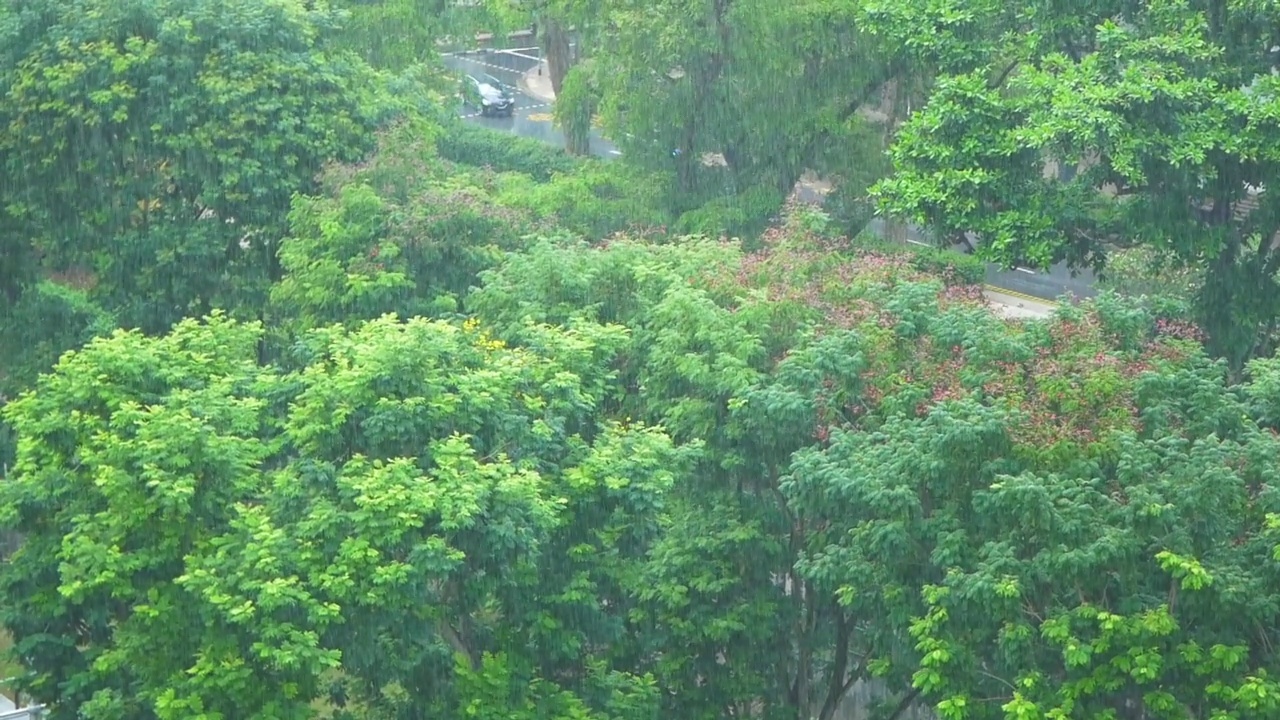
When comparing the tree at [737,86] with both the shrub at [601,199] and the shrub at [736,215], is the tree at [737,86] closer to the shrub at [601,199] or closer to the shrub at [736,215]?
the shrub at [736,215]

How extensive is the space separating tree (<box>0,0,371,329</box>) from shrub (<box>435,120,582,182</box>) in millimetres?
10113

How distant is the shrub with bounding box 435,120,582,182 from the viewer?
32.2 meters

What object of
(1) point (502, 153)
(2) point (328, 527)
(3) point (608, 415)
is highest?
(2) point (328, 527)

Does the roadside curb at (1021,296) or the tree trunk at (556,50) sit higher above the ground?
the tree trunk at (556,50)

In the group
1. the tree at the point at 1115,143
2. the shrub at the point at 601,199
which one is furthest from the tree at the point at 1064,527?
the shrub at the point at 601,199

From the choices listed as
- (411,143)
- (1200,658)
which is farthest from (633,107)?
(1200,658)

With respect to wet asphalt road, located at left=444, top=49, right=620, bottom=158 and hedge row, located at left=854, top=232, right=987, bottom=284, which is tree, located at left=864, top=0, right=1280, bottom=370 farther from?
wet asphalt road, located at left=444, top=49, right=620, bottom=158

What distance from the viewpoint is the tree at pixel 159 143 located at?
20.9m

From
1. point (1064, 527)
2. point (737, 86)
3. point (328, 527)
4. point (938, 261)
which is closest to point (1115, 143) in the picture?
point (938, 261)

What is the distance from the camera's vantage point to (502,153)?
3325cm

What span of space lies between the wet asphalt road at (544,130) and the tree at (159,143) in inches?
330

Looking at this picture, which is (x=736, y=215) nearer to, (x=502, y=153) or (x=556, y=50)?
(x=502, y=153)

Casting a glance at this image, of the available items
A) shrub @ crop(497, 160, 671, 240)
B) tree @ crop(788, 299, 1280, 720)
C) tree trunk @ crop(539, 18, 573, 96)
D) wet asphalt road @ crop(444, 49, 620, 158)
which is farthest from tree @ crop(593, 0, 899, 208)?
wet asphalt road @ crop(444, 49, 620, 158)

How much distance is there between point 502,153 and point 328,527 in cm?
2124
